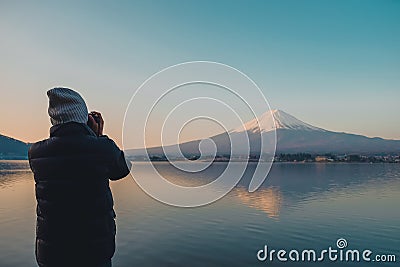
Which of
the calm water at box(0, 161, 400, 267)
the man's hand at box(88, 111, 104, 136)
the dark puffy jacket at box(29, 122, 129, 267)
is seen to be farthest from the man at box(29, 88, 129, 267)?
the calm water at box(0, 161, 400, 267)

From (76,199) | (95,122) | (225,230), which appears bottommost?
(225,230)

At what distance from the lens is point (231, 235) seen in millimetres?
11578

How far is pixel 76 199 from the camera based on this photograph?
1952 mm

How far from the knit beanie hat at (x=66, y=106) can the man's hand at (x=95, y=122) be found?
0.11m

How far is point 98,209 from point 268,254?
28.1 ft

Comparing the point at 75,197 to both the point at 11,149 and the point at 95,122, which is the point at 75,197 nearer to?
the point at 95,122

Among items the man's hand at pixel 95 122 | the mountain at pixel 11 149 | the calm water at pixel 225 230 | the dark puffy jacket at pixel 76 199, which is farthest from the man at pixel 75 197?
the mountain at pixel 11 149

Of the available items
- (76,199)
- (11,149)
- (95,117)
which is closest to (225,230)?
(95,117)

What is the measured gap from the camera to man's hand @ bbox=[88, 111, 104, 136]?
7.39ft

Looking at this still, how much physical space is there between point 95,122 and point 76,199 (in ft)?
1.80

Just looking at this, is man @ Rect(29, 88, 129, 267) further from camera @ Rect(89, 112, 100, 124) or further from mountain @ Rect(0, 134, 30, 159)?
mountain @ Rect(0, 134, 30, 159)

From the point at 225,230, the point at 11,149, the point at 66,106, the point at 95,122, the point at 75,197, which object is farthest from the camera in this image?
the point at 11,149

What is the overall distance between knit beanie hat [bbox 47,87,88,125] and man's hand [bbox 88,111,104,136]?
0.11m

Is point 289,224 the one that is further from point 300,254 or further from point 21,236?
point 21,236
